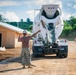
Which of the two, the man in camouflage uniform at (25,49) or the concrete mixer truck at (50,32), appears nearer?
the man in camouflage uniform at (25,49)

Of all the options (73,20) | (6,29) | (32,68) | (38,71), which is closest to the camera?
(38,71)

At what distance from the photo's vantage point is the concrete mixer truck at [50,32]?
2302 centimetres

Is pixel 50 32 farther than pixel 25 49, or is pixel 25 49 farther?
pixel 50 32

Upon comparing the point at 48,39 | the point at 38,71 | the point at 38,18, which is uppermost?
the point at 38,18

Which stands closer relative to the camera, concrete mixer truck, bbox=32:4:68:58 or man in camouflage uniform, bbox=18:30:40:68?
man in camouflage uniform, bbox=18:30:40:68

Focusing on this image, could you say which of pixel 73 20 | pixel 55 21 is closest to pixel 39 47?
pixel 55 21

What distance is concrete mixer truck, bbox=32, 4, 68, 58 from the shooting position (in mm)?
23016

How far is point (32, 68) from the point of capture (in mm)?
16812

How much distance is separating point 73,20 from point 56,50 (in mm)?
Answer: 87282

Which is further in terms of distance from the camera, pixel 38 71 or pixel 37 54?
pixel 37 54

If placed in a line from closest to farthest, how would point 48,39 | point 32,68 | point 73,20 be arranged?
point 32,68 → point 48,39 → point 73,20

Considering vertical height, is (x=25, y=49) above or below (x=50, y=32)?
below

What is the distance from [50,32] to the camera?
23094mm

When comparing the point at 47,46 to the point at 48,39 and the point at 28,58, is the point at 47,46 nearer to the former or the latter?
the point at 48,39
